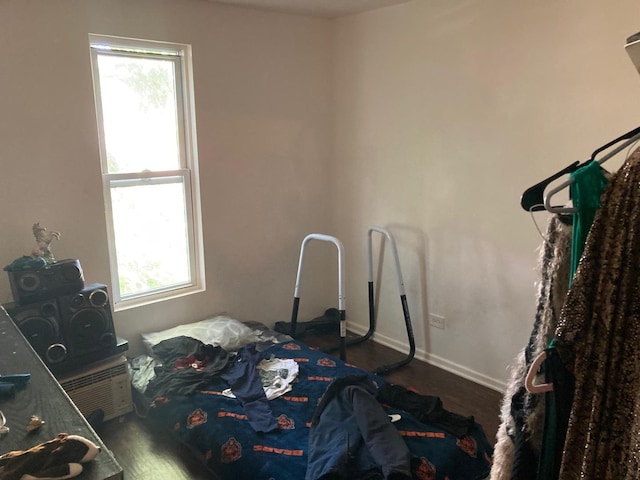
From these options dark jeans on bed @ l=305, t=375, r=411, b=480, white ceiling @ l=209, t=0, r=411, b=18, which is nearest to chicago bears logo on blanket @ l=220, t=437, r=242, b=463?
dark jeans on bed @ l=305, t=375, r=411, b=480

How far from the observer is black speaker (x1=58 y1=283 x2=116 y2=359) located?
8.64 feet

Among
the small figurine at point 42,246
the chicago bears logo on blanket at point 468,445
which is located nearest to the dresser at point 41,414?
the small figurine at point 42,246

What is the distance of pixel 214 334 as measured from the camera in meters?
3.25

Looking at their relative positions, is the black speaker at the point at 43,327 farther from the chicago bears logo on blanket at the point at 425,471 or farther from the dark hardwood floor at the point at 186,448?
the chicago bears logo on blanket at the point at 425,471

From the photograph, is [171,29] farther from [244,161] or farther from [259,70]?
[244,161]

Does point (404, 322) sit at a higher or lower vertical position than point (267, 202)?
lower

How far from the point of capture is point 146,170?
10.7 ft

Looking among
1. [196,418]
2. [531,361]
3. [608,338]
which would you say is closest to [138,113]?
[196,418]

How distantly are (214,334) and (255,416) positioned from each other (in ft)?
2.82

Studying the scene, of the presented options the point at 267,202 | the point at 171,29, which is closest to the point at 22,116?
the point at 171,29

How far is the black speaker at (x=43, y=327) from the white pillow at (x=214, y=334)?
2.05 feet

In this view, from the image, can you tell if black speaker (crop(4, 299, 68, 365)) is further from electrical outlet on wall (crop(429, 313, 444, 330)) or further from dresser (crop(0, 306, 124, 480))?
electrical outlet on wall (crop(429, 313, 444, 330))

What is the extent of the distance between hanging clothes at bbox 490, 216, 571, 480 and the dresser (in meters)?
0.87

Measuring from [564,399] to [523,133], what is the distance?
2200mm
